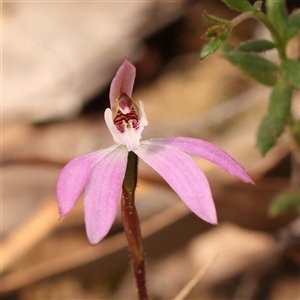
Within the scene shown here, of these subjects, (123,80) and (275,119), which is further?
(275,119)

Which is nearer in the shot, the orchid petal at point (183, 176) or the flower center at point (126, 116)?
the orchid petal at point (183, 176)

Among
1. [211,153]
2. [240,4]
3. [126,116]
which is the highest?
[240,4]

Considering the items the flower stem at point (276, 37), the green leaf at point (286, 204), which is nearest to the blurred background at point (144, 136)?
the green leaf at point (286, 204)

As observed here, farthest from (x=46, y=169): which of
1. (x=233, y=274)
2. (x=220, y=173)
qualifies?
(x=233, y=274)

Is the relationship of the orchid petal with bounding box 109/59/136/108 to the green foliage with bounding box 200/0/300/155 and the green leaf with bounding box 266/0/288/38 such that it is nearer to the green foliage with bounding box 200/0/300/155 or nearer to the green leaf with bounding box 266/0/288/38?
the green foliage with bounding box 200/0/300/155

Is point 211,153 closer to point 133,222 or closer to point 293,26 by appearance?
point 133,222

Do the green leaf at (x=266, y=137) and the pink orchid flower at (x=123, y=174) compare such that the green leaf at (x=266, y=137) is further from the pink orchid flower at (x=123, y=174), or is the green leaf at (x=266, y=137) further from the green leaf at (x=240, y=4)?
the pink orchid flower at (x=123, y=174)

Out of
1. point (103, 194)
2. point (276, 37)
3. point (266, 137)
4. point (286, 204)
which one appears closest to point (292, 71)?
point (276, 37)
